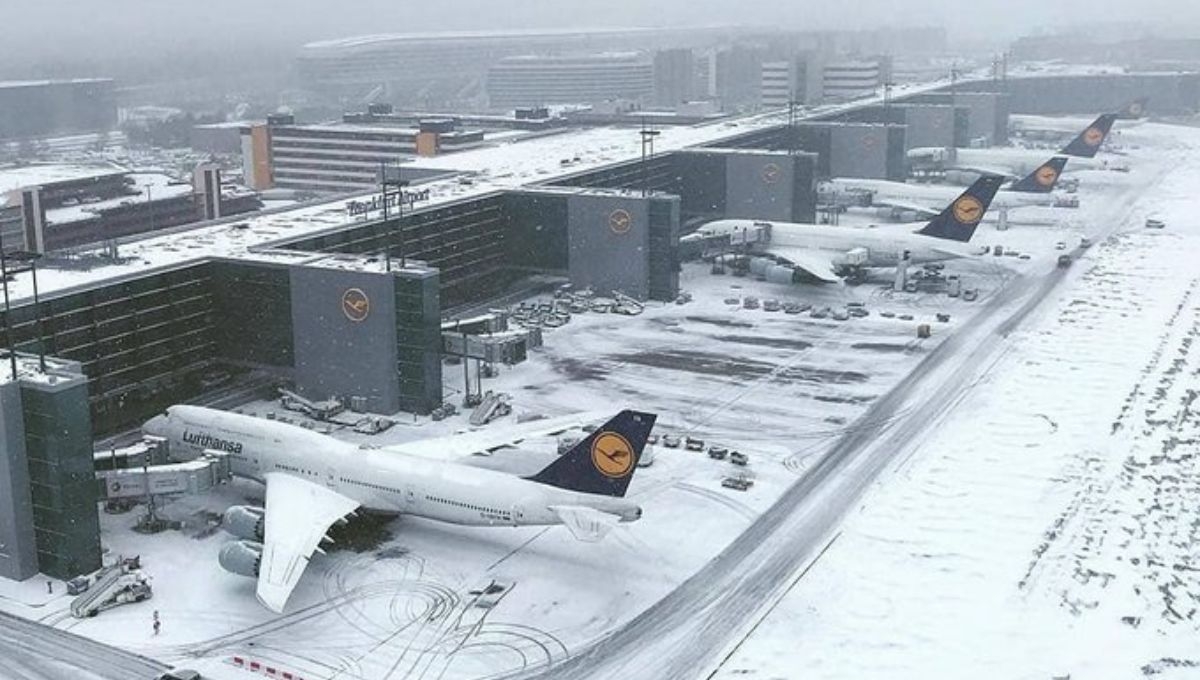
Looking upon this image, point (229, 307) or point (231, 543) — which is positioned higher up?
point (229, 307)

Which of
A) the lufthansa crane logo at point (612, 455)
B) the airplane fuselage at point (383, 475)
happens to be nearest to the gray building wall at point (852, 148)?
the airplane fuselage at point (383, 475)

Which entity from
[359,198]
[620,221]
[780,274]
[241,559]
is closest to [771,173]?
[780,274]

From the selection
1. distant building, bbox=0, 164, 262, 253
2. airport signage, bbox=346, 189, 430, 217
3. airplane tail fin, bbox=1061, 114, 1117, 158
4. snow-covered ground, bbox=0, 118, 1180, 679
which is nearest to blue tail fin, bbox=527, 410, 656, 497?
snow-covered ground, bbox=0, 118, 1180, 679

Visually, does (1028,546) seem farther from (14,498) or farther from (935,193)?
(935,193)

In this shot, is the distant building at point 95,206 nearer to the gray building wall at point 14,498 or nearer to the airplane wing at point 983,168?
the gray building wall at point 14,498

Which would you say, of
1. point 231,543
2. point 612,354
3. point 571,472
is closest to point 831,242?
point 612,354

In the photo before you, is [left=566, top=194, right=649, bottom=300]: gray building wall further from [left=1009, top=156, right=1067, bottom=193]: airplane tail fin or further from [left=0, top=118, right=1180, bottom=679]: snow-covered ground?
[left=1009, top=156, right=1067, bottom=193]: airplane tail fin

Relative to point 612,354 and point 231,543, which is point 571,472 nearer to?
point 231,543
